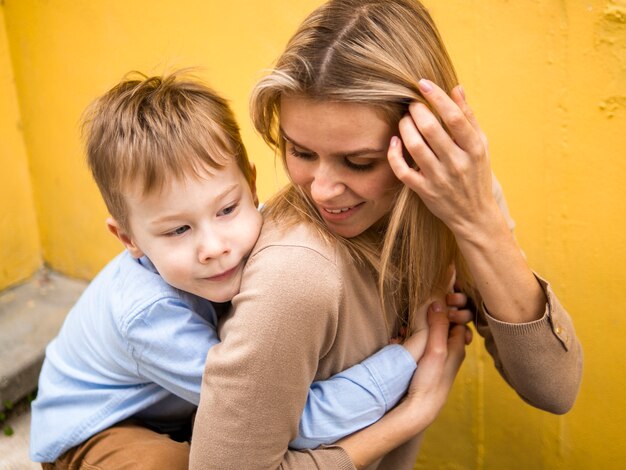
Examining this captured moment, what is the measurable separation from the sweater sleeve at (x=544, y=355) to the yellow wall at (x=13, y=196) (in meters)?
2.34

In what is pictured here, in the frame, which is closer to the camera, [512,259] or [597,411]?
[512,259]

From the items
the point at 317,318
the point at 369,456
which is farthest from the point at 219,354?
the point at 369,456

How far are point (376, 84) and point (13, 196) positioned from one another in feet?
7.66

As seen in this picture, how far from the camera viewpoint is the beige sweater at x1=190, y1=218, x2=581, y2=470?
1347 millimetres

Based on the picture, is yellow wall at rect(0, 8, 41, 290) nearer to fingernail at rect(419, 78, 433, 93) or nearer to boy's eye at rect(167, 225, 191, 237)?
boy's eye at rect(167, 225, 191, 237)

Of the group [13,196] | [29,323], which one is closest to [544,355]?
[29,323]

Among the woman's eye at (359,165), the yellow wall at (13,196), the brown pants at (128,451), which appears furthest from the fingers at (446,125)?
the yellow wall at (13,196)

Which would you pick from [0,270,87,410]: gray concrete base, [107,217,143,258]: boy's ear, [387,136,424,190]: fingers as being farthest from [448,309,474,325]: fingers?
[0,270,87,410]: gray concrete base

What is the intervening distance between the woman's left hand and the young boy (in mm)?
380

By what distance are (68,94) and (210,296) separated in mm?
→ 1813

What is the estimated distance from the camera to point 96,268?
3.29 metres

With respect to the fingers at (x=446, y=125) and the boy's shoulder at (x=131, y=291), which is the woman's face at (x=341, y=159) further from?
the boy's shoulder at (x=131, y=291)

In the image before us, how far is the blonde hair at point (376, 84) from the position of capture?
137 cm

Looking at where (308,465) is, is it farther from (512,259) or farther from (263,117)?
(263,117)
